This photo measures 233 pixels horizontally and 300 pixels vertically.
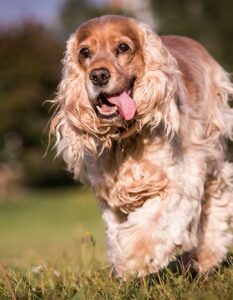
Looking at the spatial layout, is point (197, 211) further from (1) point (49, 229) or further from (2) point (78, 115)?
(1) point (49, 229)

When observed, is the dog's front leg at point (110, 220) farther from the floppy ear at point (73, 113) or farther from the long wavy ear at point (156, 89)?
the long wavy ear at point (156, 89)

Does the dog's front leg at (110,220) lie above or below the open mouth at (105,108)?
below

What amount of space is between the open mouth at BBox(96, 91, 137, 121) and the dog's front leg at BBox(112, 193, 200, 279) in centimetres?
68

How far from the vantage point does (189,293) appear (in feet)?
13.6

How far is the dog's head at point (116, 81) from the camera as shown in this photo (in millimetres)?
5355

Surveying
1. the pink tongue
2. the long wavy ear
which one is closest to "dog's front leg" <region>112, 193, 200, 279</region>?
the long wavy ear

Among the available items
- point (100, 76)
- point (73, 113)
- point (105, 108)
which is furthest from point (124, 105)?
point (73, 113)

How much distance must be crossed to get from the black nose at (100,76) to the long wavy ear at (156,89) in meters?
0.36

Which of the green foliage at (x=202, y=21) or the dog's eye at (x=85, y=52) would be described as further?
the green foliage at (x=202, y=21)

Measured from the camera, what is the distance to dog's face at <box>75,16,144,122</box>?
5.27 meters

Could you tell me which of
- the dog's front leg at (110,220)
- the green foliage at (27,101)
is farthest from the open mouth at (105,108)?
the green foliage at (27,101)

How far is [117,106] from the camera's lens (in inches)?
211

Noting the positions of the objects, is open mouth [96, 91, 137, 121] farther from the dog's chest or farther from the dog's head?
the dog's chest

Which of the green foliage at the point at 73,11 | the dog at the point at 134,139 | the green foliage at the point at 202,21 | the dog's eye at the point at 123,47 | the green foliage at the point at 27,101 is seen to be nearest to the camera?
the dog at the point at 134,139
